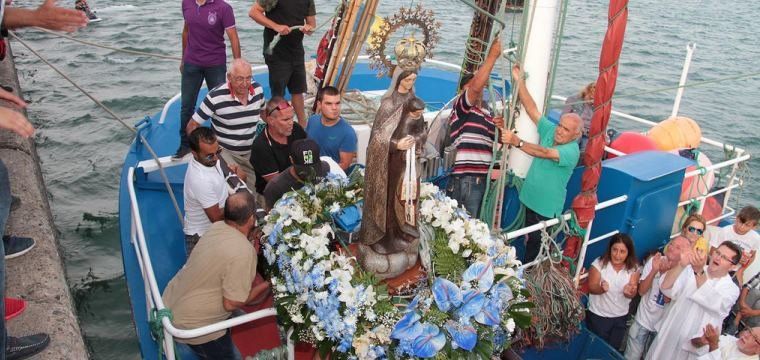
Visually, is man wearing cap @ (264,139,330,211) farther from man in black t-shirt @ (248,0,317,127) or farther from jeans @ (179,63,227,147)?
jeans @ (179,63,227,147)

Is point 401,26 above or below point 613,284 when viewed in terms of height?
above

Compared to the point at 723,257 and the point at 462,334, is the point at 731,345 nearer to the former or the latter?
the point at 723,257

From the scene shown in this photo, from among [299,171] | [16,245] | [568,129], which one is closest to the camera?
[16,245]

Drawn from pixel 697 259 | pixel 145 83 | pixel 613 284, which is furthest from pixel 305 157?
pixel 145 83

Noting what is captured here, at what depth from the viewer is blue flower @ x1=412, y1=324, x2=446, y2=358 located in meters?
2.91

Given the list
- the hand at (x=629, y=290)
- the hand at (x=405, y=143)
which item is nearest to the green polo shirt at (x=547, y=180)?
the hand at (x=629, y=290)

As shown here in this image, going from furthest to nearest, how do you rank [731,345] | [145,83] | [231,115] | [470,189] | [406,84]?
[145,83] < [231,115] < [470,189] < [731,345] < [406,84]

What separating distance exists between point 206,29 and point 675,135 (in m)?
4.82

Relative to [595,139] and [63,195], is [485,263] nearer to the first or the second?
[595,139]

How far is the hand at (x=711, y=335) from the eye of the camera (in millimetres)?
4445

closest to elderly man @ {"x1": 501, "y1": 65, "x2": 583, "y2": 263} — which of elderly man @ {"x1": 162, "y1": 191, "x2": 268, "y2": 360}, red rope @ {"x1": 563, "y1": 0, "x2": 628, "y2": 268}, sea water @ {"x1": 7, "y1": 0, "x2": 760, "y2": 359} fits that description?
red rope @ {"x1": 563, "y1": 0, "x2": 628, "y2": 268}

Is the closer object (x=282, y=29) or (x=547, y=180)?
(x=547, y=180)

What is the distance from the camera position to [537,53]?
478cm

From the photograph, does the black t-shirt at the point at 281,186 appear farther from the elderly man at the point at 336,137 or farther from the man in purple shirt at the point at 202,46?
the man in purple shirt at the point at 202,46
